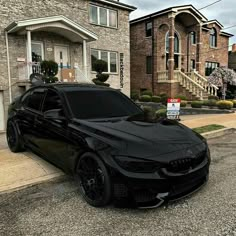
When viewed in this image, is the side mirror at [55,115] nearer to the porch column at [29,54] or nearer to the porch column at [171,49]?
the porch column at [29,54]

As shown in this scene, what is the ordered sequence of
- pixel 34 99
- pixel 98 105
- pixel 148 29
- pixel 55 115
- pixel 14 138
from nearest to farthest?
pixel 55 115 < pixel 98 105 < pixel 34 99 < pixel 14 138 < pixel 148 29

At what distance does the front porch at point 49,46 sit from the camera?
12.8 metres

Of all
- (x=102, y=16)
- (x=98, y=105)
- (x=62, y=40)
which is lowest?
(x=98, y=105)

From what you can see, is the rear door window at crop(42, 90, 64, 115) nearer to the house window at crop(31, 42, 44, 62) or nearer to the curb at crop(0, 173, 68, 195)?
the curb at crop(0, 173, 68, 195)

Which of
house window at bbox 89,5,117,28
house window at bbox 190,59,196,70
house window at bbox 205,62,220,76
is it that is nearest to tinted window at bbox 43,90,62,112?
house window at bbox 89,5,117,28

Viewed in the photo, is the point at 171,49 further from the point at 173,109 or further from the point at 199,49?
the point at 173,109

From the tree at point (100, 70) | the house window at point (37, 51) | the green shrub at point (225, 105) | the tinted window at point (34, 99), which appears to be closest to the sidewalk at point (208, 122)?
the green shrub at point (225, 105)

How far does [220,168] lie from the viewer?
16.0 feet

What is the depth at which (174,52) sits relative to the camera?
22484mm

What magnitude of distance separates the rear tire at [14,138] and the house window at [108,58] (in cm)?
1095

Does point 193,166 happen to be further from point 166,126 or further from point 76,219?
point 76,219

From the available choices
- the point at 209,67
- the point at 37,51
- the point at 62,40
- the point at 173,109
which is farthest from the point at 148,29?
the point at 173,109

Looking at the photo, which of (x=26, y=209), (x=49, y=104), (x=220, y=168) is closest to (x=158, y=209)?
(x=26, y=209)

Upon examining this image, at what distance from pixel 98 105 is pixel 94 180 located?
145 cm
